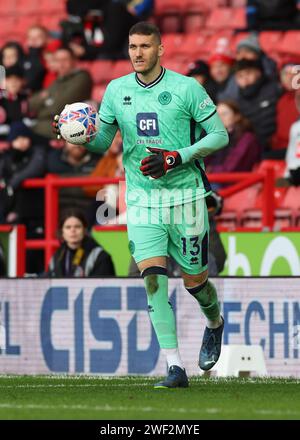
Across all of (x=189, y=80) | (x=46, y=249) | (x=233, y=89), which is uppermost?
(x=233, y=89)

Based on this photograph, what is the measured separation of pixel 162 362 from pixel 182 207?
8.30ft

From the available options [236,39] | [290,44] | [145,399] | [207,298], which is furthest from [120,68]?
[145,399]

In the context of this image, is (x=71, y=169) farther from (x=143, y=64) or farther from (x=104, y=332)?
(x=143, y=64)

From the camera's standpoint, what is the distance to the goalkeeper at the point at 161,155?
31.7 ft

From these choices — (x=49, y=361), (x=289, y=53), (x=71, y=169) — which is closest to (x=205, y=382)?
(x=49, y=361)

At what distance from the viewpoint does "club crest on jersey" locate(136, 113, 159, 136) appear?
974 cm

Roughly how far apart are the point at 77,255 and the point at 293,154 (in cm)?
283

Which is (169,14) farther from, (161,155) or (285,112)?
(161,155)

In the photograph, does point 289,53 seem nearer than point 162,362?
No

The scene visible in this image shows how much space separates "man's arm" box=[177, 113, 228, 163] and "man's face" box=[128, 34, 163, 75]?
561 mm

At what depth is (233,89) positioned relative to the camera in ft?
57.0

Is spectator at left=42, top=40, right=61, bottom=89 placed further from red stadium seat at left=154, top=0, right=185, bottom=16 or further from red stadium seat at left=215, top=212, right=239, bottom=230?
red stadium seat at left=215, top=212, right=239, bottom=230

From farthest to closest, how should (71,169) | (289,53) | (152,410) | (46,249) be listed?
(289,53), (71,169), (46,249), (152,410)

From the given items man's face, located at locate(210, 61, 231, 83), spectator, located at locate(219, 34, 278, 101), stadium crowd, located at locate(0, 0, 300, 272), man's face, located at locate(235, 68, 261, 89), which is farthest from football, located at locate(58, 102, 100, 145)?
man's face, located at locate(210, 61, 231, 83)
